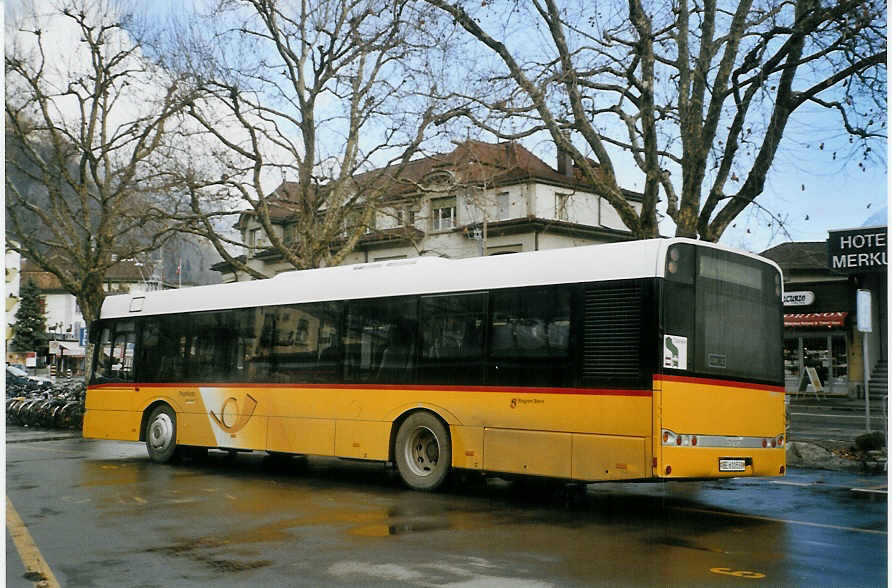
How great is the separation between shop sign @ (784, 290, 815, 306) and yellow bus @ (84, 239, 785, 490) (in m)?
30.0

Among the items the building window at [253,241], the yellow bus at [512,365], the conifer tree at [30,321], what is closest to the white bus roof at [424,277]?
the yellow bus at [512,365]

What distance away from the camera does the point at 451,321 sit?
41.1 ft

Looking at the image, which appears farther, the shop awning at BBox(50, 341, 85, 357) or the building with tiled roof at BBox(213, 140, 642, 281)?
the shop awning at BBox(50, 341, 85, 357)

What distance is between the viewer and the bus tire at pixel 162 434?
1645cm

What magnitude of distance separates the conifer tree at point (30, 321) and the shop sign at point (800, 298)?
256ft

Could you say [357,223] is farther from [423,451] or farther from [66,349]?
[66,349]

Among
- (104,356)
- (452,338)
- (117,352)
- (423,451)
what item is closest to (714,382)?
(452,338)

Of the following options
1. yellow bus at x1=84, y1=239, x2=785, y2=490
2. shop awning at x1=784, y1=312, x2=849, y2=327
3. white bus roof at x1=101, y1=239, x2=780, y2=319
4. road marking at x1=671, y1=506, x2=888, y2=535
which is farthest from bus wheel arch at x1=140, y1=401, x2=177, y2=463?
shop awning at x1=784, y1=312, x2=849, y2=327

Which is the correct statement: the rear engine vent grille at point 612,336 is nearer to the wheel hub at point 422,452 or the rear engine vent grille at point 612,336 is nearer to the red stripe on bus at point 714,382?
the red stripe on bus at point 714,382

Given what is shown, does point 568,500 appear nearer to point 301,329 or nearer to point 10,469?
point 301,329

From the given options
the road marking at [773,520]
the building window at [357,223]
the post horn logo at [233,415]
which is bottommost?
the road marking at [773,520]

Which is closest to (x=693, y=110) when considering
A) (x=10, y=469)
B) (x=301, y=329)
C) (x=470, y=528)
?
(x=301, y=329)

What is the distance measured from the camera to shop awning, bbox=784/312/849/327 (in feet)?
126

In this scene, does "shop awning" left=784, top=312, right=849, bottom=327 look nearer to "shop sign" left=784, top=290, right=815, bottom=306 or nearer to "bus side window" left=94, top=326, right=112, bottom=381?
"shop sign" left=784, top=290, right=815, bottom=306
